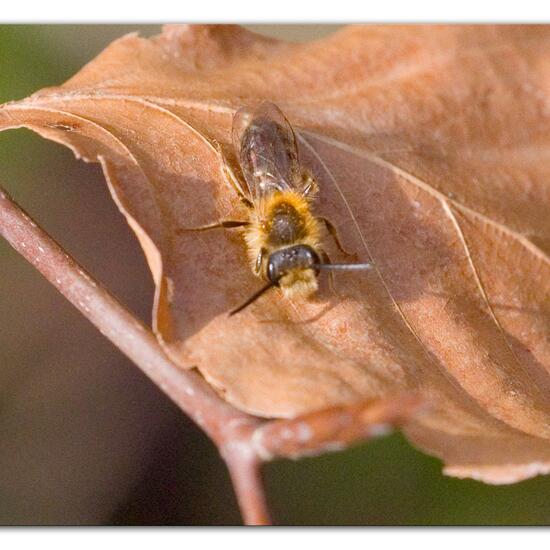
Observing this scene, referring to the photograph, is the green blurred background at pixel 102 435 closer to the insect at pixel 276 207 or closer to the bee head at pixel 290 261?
the insect at pixel 276 207

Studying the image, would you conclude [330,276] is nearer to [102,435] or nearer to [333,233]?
[333,233]

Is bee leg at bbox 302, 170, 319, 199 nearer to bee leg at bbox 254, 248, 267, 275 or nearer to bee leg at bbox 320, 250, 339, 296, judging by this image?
bee leg at bbox 320, 250, 339, 296

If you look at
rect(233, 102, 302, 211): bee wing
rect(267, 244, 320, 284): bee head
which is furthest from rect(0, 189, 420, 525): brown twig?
rect(233, 102, 302, 211): bee wing

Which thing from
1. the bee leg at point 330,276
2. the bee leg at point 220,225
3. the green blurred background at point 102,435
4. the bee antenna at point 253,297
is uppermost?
the bee leg at point 220,225

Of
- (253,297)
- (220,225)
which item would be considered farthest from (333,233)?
(253,297)

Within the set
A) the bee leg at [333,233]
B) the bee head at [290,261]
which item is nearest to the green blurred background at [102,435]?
the bee leg at [333,233]

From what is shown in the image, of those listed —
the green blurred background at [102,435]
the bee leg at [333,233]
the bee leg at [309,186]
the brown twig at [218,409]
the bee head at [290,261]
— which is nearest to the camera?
the brown twig at [218,409]
